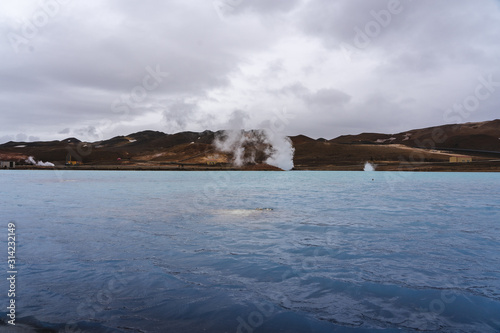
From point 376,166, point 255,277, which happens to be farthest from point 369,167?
point 255,277

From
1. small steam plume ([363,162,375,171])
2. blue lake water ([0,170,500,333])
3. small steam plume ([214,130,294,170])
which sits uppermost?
small steam plume ([214,130,294,170])

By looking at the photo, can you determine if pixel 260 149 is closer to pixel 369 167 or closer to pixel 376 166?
pixel 369 167

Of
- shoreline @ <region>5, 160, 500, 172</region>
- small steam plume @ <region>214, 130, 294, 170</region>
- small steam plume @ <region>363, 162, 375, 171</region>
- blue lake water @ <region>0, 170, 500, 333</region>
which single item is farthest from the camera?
small steam plume @ <region>214, 130, 294, 170</region>

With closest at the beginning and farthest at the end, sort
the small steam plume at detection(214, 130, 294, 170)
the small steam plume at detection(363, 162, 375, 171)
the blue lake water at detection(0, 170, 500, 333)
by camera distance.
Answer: the blue lake water at detection(0, 170, 500, 333) < the small steam plume at detection(363, 162, 375, 171) < the small steam plume at detection(214, 130, 294, 170)

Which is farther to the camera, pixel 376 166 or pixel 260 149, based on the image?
pixel 260 149

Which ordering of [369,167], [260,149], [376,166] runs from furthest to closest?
[260,149] → [376,166] → [369,167]

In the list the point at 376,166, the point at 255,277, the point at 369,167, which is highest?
the point at 376,166

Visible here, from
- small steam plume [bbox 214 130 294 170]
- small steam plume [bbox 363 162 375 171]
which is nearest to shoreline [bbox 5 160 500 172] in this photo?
small steam plume [bbox 363 162 375 171]

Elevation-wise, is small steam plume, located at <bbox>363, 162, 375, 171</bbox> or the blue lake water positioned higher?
small steam plume, located at <bbox>363, 162, 375, 171</bbox>

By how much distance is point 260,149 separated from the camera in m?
181

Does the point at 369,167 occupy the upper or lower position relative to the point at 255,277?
upper

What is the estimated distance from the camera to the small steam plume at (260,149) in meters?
158

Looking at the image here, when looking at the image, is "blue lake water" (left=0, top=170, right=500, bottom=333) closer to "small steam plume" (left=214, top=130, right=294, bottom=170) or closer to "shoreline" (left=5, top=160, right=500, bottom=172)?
"shoreline" (left=5, top=160, right=500, bottom=172)

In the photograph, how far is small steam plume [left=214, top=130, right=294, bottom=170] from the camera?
158000mm
